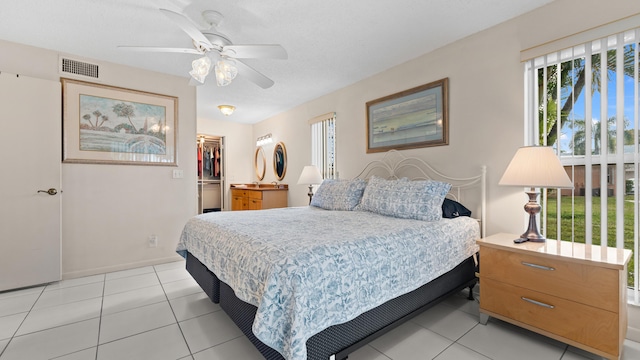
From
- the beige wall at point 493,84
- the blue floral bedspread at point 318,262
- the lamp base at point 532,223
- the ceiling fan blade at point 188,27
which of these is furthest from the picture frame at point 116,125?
the lamp base at point 532,223

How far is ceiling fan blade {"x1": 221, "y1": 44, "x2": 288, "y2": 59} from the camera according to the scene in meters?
1.99

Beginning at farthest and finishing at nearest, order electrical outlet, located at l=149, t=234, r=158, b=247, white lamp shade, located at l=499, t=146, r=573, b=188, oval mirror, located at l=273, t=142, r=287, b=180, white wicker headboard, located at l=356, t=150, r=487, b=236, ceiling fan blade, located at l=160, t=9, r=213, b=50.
→ 1. oval mirror, located at l=273, t=142, r=287, b=180
2. electrical outlet, located at l=149, t=234, r=158, b=247
3. white wicker headboard, located at l=356, t=150, r=487, b=236
4. white lamp shade, located at l=499, t=146, r=573, b=188
5. ceiling fan blade, located at l=160, t=9, r=213, b=50

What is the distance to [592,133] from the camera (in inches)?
76.7

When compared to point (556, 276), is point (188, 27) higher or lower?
higher

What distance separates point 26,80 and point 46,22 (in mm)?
731

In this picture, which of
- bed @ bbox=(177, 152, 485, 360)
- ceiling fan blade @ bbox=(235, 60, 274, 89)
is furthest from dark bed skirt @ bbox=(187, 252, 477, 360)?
ceiling fan blade @ bbox=(235, 60, 274, 89)

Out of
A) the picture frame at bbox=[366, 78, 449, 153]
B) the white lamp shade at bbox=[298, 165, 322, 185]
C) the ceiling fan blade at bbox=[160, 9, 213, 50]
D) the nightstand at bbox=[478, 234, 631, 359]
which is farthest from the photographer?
the white lamp shade at bbox=[298, 165, 322, 185]

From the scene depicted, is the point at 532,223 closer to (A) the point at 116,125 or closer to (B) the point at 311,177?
(B) the point at 311,177

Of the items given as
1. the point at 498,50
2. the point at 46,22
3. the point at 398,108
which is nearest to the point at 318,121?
the point at 398,108

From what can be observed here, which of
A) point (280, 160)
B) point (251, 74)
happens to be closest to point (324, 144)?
point (280, 160)

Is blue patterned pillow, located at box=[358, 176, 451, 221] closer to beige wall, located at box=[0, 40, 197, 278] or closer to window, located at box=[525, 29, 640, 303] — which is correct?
window, located at box=[525, 29, 640, 303]

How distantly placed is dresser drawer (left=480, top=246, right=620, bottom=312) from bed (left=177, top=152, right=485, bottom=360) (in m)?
0.28

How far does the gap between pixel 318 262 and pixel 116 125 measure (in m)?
3.21

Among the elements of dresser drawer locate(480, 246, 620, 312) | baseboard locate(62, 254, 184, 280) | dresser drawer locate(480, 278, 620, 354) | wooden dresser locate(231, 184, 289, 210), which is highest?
wooden dresser locate(231, 184, 289, 210)
